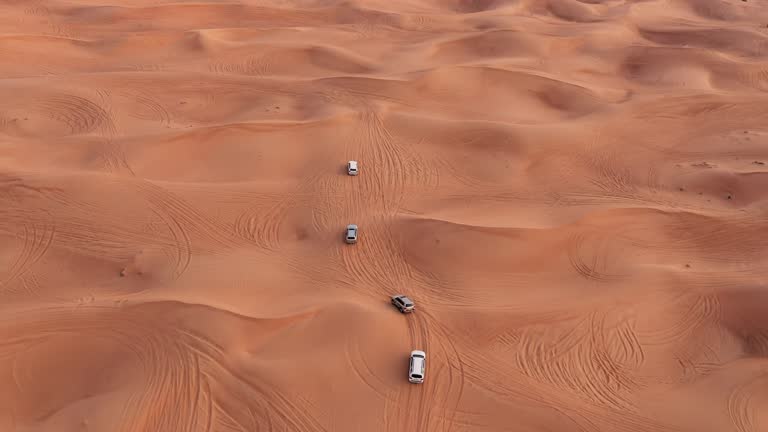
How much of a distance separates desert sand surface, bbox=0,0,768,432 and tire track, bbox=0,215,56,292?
52mm

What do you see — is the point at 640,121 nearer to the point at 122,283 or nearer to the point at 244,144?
the point at 244,144

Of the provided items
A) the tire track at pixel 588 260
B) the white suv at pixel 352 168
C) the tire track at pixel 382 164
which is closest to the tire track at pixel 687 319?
the tire track at pixel 588 260

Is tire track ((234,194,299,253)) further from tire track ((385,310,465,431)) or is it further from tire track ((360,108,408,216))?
tire track ((385,310,465,431))

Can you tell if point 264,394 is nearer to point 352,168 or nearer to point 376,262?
point 376,262

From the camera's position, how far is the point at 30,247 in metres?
11.1

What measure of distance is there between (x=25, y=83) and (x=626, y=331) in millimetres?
16602

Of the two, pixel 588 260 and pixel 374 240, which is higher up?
pixel 588 260

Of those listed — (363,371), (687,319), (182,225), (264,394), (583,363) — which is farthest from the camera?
(182,225)

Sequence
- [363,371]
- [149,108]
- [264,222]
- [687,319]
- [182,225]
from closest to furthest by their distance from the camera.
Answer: [363,371]
[687,319]
[182,225]
[264,222]
[149,108]

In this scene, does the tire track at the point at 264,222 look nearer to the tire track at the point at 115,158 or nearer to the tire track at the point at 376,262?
the tire track at the point at 376,262

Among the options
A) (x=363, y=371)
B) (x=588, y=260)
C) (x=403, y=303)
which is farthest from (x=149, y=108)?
(x=588, y=260)

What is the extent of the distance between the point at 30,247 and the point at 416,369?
763 cm

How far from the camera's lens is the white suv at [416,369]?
8.59m

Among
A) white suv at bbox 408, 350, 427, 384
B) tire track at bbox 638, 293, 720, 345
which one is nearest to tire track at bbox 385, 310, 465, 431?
white suv at bbox 408, 350, 427, 384
